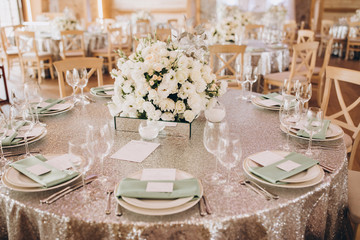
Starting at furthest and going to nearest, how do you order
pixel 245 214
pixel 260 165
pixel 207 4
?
pixel 207 4 → pixel 260 165 → pixel 245 214

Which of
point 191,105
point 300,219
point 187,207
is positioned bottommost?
point 300,219

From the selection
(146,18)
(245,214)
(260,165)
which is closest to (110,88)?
(260,165)

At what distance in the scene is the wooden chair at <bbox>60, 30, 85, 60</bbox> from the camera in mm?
6015

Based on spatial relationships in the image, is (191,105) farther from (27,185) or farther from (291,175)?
(27,185)

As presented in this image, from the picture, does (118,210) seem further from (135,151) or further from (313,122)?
(313,122)

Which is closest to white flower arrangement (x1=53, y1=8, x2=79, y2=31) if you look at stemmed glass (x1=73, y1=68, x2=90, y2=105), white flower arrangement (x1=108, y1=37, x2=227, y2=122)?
stemmed glass (x1=73, y1=68, x2=90, y2=105)

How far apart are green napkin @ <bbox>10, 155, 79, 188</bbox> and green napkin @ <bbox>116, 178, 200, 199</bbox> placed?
0.23m

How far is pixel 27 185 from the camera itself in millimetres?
1152

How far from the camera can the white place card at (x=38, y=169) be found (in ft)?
4.05

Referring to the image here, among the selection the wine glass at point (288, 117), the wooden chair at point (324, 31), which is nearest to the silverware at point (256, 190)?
the wine glass at point (288, 117)

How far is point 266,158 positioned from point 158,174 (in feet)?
1.53

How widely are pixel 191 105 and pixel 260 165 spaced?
436mm

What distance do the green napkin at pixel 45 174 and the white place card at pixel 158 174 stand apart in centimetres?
26

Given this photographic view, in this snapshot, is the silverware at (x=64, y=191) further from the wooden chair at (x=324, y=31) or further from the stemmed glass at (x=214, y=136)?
the wooden chair at (x=324, y=31)
